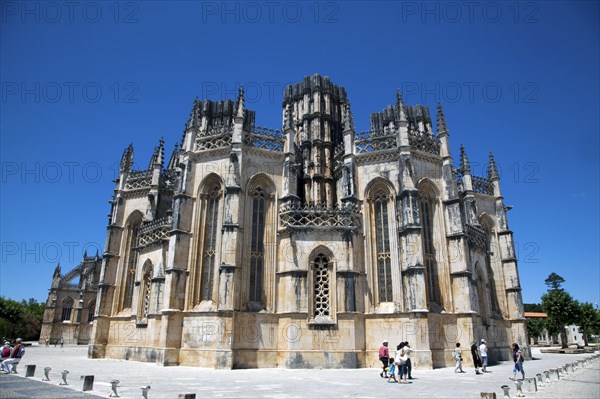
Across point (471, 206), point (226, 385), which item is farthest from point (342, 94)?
point (226, 385)

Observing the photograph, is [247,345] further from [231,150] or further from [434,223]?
[434,223]

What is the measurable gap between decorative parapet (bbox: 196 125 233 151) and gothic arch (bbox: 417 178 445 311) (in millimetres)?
13483

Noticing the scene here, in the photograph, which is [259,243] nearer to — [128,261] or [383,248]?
[383,248]

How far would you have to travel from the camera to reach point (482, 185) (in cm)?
3603

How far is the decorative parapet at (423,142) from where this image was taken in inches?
1052

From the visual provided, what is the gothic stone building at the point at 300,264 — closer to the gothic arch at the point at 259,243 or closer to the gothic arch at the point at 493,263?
the gothic arch at the point at 259,243

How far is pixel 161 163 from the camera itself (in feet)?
107

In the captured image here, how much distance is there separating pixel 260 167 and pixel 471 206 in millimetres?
18437

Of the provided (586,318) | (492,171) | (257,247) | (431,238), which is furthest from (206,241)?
(586,318)

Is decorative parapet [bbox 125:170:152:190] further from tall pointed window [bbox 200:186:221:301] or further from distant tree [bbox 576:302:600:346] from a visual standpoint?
distant tree [bbox 576:302:600:346]

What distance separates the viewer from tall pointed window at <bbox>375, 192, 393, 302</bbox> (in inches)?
955

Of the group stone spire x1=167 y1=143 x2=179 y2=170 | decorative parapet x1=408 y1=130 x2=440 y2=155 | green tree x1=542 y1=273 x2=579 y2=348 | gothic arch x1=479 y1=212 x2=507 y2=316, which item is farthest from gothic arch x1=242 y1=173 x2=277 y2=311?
green tree x1=542 y1=273 x2=579 y2=348

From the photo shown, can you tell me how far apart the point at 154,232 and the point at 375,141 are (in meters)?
17.5

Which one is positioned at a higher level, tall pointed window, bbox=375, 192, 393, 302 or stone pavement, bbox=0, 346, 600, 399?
tall pointed window, bbox=375, 192, 393, 302
